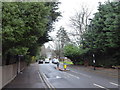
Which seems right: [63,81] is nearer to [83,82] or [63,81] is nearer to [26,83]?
[83,82]

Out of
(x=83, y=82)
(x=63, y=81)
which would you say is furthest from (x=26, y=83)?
(x=83, y=82)

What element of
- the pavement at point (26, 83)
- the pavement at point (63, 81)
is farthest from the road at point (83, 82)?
the pavement at point (26, 83)

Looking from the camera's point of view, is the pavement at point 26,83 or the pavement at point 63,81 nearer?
the pavement at point 26,83

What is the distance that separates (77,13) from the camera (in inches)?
1745

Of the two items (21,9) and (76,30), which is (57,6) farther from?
(76,30)

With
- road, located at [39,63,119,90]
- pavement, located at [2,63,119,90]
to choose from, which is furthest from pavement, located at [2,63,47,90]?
road, located at [39,63,119,90]

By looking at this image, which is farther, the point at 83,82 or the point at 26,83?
the point at 83,82

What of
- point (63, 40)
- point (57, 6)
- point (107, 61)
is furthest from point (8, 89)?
point (63, 40)

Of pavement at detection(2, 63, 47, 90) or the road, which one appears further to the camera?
the road

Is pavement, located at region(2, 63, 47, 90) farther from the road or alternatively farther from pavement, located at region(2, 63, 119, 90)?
the road

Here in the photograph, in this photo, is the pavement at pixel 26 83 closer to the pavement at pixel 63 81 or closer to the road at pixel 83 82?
the pavement at pixel 63 81

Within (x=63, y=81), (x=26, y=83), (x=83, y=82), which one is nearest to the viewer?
(x=26, y=83)

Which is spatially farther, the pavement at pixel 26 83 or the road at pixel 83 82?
the road at pixel 83 82

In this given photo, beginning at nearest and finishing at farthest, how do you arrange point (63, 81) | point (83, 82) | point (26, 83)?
point (26, 83)
point (83, 82)
point (63, 81)
